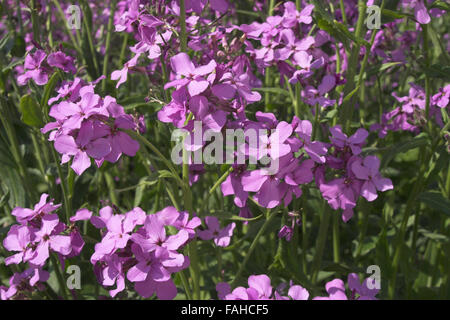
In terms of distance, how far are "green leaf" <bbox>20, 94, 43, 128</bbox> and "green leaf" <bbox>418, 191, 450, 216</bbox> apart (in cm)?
104

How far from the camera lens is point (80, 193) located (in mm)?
1832

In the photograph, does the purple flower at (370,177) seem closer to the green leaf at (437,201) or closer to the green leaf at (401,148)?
the green leaf at (401,148)

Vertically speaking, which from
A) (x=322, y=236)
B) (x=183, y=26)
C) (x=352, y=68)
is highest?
(x=183, y=26)

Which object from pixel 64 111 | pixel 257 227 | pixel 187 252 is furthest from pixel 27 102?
pixel 257 227

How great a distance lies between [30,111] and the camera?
1189 mm

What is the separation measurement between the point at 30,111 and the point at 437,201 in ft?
3.55

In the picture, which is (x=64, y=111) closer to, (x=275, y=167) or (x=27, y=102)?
(x=27, y=102)

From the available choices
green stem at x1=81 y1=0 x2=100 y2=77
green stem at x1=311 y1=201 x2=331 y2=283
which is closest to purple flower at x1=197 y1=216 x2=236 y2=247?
green stem at x1=311 y1=201 x2=331 y2=283

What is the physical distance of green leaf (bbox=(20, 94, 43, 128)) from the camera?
1.16 m

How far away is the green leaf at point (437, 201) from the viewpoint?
140 centimetres

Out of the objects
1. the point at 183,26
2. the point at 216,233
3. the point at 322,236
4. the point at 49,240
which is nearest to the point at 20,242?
the point at 49,240

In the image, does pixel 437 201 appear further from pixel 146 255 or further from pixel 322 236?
pixel 146 255

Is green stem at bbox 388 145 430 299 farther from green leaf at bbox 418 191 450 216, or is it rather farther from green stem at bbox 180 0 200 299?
green stem at bbox 180 0 200 299
